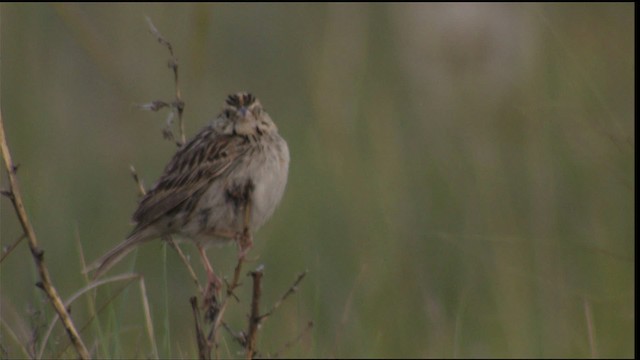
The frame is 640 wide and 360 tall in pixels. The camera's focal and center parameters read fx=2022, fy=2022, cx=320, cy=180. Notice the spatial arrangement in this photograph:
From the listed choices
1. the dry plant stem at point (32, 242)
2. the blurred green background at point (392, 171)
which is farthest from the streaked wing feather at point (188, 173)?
the dry plant stem at point (32, 242)

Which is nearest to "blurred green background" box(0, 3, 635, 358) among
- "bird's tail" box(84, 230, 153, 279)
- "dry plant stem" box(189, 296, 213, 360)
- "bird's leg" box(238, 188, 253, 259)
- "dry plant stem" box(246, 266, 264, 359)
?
"bird's tail" box(84, 230, 153, 279)

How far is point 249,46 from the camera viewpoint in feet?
36.2

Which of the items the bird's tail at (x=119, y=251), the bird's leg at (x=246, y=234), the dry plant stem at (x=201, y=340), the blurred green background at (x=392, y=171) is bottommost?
the blurred green background at (x=392, y=171)

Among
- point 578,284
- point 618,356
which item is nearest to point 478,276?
point 578,284

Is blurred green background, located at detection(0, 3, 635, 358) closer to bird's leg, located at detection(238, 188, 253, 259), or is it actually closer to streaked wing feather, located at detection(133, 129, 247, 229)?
streaked wing feather, located at detection(133, 129, 247, 229)

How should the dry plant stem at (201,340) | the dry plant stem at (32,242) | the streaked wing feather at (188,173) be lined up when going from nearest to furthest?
1. the dry plant stem at (32,242)
2. the dry plant stem at (201,340)
3. the streaked wing feather at (188,173)

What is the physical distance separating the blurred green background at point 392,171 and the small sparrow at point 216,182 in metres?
0.35

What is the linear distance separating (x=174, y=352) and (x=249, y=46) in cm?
538

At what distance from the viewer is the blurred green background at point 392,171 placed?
740 cm

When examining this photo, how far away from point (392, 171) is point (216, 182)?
249 cm

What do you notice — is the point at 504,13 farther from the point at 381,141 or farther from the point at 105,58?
the point at 105,58

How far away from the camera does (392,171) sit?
340 inches

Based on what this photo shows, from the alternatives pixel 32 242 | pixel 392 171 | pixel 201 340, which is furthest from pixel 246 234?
pixel 392 171

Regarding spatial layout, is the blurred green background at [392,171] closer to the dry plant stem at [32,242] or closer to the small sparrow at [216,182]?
the small sparrow at [216,182]
